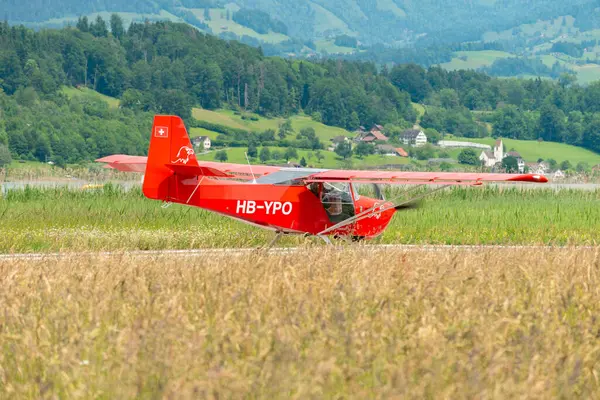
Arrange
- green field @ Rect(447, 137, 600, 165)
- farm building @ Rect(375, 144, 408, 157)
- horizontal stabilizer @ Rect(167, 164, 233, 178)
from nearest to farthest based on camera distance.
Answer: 1. horizontal stabilizer @ Rect(167, 164, 233, 178)
2. green field @ Rect(447, 137, 600, 165)
3. farm building @ Rect(375, 144, 408, 157)

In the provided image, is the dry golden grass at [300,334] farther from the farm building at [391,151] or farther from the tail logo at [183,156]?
the farm building at [391,151]

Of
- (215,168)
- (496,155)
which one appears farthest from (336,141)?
(215,168)

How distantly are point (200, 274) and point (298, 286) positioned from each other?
4.24 feet

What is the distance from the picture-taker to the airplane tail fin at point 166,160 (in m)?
19.4

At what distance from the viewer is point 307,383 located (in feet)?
18.2

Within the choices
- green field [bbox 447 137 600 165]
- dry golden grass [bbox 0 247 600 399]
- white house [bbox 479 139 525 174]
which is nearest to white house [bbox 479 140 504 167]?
white house [bbox 479 139 525 174]

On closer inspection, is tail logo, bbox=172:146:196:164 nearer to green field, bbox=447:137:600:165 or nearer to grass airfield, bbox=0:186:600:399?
grass airfield, bbox=0:186:600:399

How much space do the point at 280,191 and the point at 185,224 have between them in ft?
16.8

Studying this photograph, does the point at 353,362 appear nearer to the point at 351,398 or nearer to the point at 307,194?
the point at 351,398

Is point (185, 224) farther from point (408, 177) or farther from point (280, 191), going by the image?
point (408, 177)

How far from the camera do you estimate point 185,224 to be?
2391cm

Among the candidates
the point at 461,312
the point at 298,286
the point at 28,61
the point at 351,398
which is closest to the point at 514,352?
the point at 461,312

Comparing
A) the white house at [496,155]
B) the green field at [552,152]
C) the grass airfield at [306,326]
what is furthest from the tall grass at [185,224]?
the green field at [552,152]

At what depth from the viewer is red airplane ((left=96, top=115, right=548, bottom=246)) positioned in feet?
62.5
